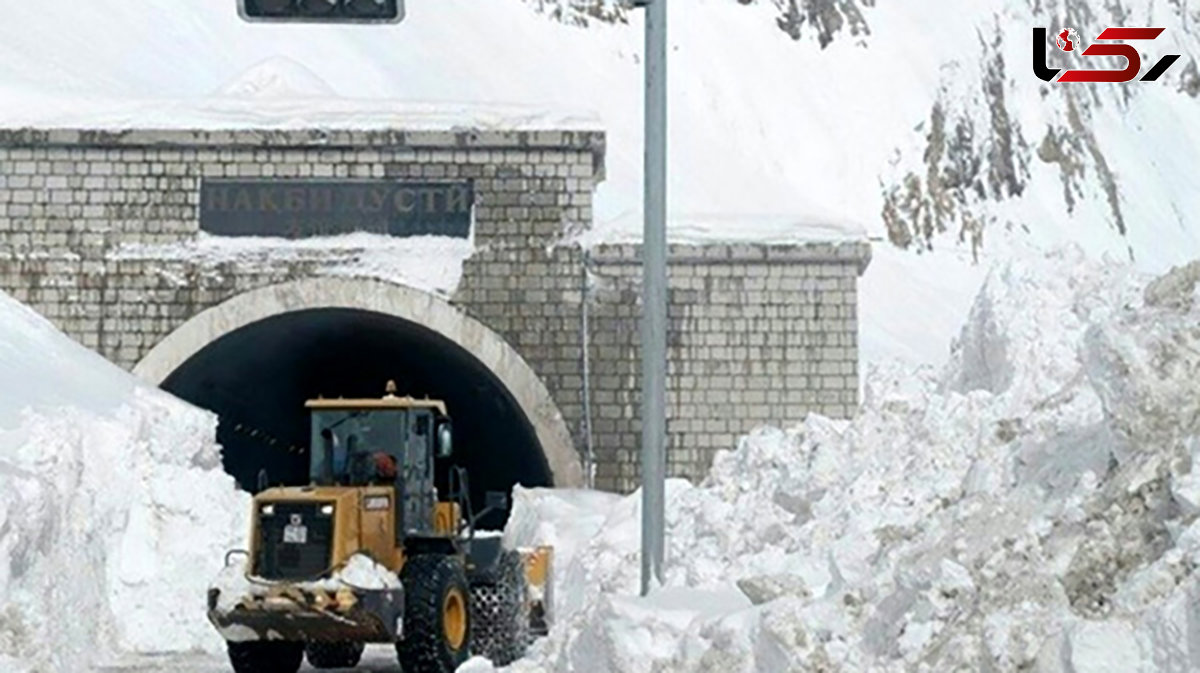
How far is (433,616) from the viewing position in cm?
1424

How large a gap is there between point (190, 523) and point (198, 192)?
24.0 feet

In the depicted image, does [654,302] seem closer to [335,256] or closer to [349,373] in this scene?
[335,256]

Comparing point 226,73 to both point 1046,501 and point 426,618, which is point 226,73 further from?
point 1046,501

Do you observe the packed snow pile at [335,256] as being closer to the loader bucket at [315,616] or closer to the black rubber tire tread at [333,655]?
the black rubber tire tread at [333,655]

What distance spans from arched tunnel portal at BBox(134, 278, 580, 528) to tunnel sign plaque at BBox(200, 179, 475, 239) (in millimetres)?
896

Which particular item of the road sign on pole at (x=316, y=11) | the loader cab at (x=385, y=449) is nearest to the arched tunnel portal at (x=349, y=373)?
the loader cab at (x=385, y=449)

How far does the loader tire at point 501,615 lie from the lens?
51.4ft

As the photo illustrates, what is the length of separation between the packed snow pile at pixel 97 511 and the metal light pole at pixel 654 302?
5386 millimetres

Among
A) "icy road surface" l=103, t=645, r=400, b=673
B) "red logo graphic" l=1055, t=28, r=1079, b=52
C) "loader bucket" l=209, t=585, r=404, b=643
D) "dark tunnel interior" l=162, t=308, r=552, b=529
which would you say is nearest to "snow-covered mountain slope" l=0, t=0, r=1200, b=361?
"red logo graphic" l=1055, t=28, r=1079, b=52

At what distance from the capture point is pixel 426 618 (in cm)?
1420

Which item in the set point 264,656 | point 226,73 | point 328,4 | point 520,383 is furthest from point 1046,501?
point 226,73

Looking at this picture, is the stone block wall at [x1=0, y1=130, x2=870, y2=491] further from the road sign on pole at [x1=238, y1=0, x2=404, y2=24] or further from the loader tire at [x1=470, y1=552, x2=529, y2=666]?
the road sign on pole at [x1=238, y1=0, x2=404, y2=24]

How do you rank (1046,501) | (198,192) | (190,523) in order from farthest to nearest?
(198,192)
(190,523)
(1046,501)

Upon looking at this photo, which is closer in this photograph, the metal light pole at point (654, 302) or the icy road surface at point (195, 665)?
the metal light pole at point (654, 302)
